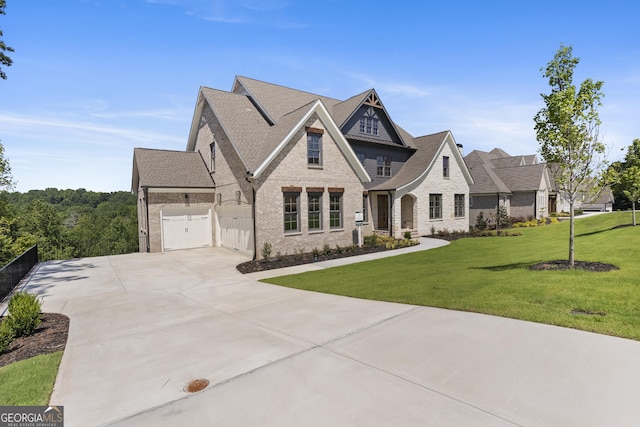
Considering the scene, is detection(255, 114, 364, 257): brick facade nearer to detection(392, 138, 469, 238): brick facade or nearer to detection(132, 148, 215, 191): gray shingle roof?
detection(392, 138, 469, 238): brick facade

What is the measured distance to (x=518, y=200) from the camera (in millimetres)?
36375

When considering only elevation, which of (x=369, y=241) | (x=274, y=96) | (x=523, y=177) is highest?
(x=274, y=96)

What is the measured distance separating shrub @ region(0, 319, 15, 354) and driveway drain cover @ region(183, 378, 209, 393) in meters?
4.67

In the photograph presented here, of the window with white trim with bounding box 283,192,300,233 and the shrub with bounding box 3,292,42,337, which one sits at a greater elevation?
the window with white trim with bounding box 283,192,300,233

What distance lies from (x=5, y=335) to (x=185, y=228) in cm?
1466

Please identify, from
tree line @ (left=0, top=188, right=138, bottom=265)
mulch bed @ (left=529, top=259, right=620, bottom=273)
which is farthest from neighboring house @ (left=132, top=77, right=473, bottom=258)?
tree line @ (left=0, top=188, right=138, bottom=265)

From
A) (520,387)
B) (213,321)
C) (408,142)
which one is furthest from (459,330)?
(408,142)

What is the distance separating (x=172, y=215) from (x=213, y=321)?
1492 cm

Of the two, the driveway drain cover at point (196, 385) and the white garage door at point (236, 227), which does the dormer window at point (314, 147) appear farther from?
the driveway drain cover at point (196, 385)

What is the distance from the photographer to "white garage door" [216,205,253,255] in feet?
56.5

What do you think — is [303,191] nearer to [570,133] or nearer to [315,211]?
[315,211]

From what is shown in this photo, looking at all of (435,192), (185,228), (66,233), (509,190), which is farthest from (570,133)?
(66,233)

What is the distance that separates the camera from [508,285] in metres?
8.78

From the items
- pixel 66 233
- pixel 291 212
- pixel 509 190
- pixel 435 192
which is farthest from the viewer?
pixel 66 233
